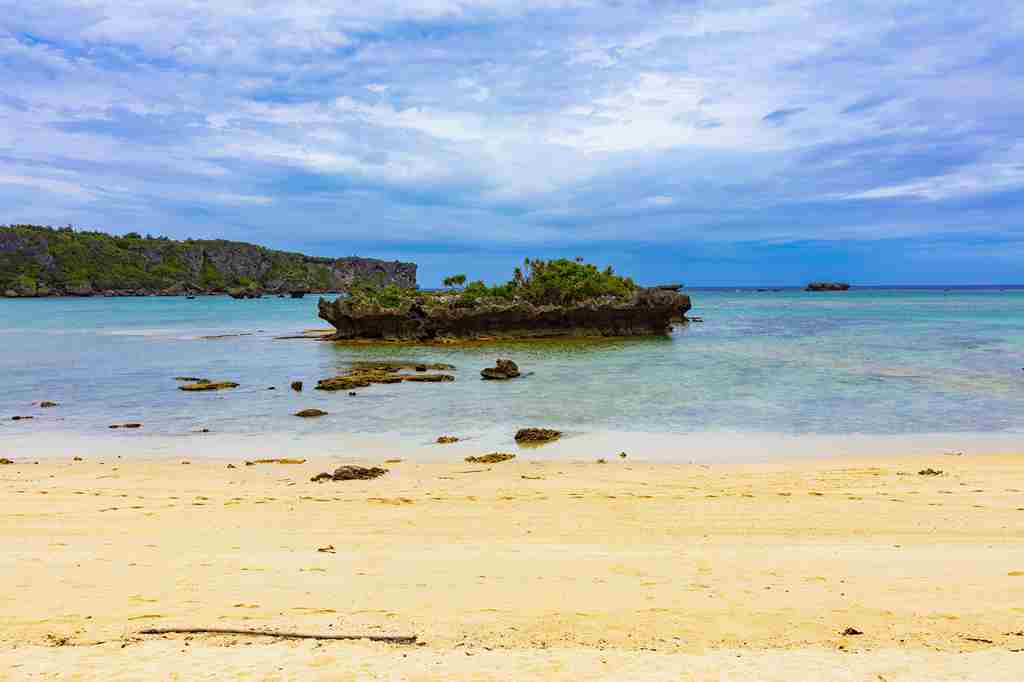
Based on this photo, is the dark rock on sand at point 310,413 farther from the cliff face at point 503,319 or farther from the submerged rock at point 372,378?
the cliff face at point 503,319

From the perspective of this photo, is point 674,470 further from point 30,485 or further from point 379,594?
point 30,485

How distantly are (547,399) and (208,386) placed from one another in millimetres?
13733

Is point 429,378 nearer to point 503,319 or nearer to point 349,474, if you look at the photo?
point 349,474

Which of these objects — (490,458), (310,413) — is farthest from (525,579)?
(310,413)

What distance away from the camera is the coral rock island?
54.5 metres

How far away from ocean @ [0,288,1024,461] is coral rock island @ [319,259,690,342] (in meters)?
5.26

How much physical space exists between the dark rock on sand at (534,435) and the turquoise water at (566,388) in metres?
1.88

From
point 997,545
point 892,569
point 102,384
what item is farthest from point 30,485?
point 102,384

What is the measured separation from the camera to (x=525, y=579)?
7.65m

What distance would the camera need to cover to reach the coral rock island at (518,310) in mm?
54531

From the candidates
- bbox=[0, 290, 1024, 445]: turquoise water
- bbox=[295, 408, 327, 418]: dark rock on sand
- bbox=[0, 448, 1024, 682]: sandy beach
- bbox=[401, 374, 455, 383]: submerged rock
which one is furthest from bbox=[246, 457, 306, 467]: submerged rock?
bbox=[401, 374, 455, 383]: submerged rock

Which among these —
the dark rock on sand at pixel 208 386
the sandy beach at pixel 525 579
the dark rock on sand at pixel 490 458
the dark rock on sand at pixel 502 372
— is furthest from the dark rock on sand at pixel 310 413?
the dark rock on sand at pixel 502 372

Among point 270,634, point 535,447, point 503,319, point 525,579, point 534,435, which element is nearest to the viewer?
point 270,634

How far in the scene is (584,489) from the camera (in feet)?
41.8
